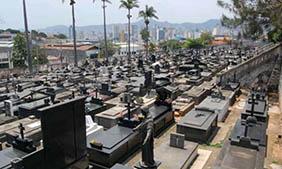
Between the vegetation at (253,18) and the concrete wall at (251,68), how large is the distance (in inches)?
125

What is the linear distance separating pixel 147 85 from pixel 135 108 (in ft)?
21.3

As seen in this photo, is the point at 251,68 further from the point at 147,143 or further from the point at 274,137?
the point at 147,143

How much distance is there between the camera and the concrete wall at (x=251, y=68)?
23.3 m

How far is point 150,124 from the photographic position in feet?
26.0

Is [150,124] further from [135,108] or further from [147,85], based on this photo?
[147,85]

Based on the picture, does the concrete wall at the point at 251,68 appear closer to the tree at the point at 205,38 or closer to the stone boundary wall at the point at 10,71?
the stone boundary wall at the point at 10,71

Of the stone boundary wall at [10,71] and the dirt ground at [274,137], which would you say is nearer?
the dirt ground at [274,137]

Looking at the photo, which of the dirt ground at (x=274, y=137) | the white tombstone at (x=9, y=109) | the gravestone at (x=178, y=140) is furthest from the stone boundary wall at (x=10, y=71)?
the dirt ground at (x=274, y=137)

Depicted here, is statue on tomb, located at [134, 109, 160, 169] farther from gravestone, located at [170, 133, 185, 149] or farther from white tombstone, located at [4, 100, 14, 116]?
white tombstone, located at [4, 100, 14, 116]

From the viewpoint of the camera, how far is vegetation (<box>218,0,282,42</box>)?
61.9 ft

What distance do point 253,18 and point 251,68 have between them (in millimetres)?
6644

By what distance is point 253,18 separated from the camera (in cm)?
2075

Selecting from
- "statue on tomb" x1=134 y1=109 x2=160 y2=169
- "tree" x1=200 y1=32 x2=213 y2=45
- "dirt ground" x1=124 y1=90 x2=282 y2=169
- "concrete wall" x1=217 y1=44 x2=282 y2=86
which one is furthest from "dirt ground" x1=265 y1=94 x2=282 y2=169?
"tree" x1=200 y1=32 x2=213 y2=45

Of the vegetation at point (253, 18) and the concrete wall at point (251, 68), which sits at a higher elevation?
the vegetation at point (253, 18)
